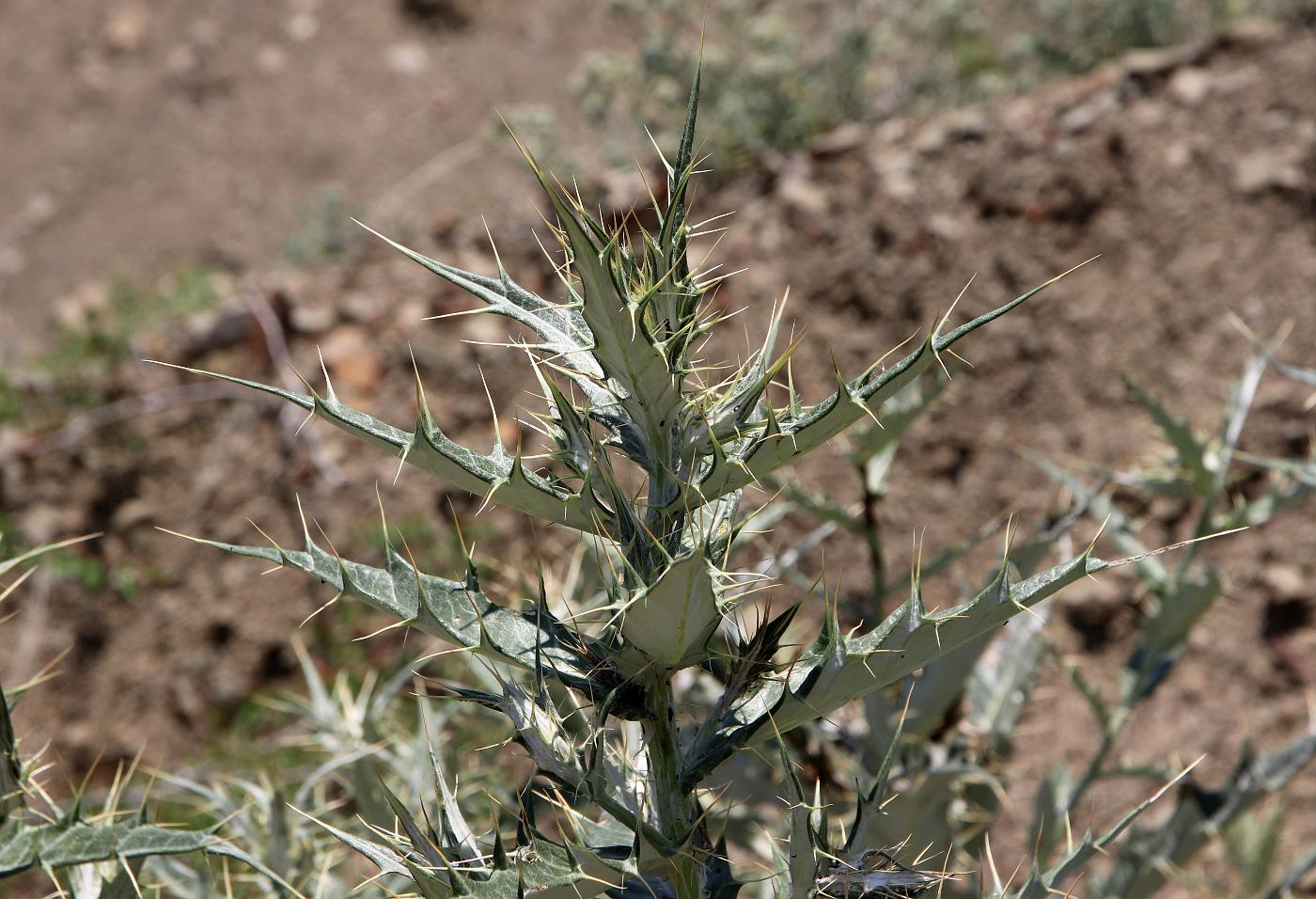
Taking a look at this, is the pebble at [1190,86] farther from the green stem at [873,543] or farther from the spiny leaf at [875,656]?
the spiny leaf at [875,656]

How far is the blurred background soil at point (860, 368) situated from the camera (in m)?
3.31

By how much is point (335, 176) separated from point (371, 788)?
571cm

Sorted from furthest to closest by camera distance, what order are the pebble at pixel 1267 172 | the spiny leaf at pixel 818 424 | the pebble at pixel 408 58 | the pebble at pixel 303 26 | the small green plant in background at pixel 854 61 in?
the pebble at pixel 303 26
the pebble at pixel 408 58
the small green plant in background at pixel 854 61
the pebble at pixel 1267 172
the spiny leaf at pixel 818 424

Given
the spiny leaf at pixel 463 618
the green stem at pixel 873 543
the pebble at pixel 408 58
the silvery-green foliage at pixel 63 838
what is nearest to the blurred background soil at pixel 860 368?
the green stem at pixel 873 543

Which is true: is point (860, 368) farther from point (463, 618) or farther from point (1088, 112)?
point (463, 618)

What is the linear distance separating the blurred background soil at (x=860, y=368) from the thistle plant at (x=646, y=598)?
1.99m

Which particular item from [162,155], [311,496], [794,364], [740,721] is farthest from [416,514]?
[162,155]

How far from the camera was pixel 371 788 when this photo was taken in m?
1.79

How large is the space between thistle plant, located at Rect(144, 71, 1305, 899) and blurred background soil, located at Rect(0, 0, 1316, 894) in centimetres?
199

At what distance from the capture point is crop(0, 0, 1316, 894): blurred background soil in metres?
3.31

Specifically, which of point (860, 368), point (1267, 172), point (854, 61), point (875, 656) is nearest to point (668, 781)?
point (875, 656)

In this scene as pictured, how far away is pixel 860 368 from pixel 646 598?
122 inches

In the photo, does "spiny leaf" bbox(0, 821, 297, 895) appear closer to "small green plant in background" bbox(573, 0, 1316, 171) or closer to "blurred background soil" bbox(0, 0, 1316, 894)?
"blurred background soil" bbox(0, 0, 1316, 894)

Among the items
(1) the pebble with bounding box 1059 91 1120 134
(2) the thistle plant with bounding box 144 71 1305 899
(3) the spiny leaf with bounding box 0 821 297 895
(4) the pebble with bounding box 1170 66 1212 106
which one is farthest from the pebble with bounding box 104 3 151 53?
(2) the thistle plant with bounding box 144 71 1305 899
